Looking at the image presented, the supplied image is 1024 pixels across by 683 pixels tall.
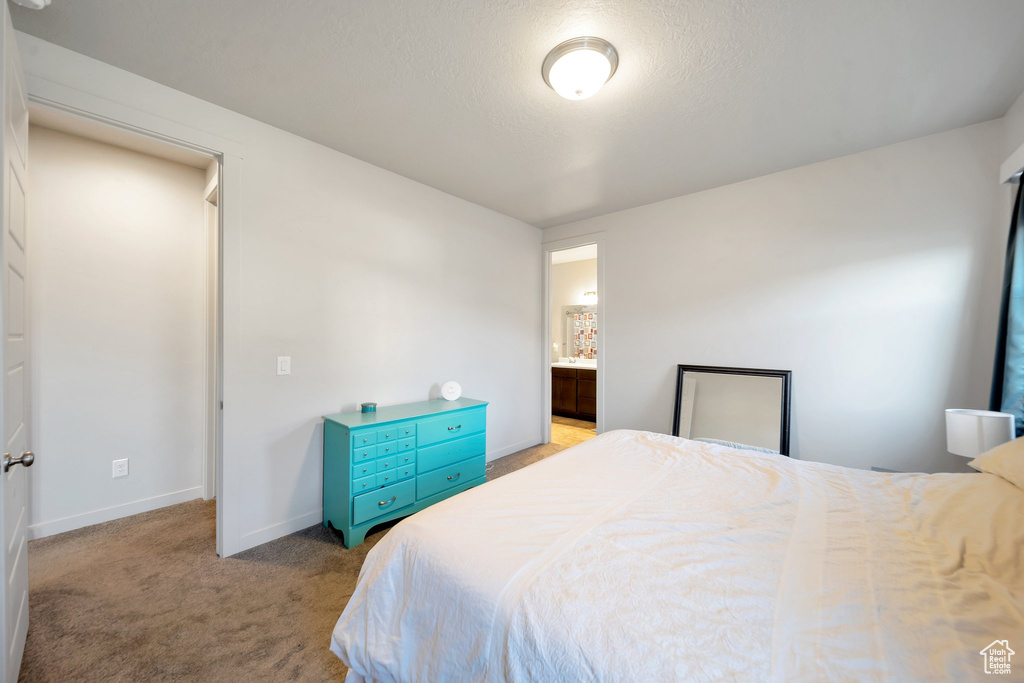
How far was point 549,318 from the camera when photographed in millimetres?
4398

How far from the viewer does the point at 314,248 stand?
8.35 feet

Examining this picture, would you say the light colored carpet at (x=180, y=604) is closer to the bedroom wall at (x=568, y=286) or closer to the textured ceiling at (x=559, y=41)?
the textured ceiling at (x=559, y=41)

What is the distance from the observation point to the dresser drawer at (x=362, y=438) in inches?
91.1

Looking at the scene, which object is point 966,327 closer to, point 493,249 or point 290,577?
point 493,249

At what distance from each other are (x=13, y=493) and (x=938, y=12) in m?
3.88

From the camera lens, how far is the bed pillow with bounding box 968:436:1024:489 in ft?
4.38

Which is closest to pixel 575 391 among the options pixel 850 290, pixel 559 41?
pixel 850 290

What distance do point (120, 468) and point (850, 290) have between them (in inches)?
205

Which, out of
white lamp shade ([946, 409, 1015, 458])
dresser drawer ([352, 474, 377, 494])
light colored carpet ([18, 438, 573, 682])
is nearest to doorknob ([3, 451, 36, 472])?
light colored carpet ([18, 438, 573, 682])

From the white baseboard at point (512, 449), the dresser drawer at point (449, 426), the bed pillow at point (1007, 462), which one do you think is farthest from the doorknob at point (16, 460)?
the bed pillow at point (1007, 462)

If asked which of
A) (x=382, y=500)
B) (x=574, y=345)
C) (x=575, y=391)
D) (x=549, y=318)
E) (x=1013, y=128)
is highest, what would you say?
(x=1013, y=128)

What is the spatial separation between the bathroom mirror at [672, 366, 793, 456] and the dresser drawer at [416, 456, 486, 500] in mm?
1766

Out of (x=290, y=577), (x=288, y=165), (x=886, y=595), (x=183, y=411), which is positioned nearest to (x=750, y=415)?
(x=886, y=595)

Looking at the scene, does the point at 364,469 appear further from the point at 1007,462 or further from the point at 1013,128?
the point at 1013,128
